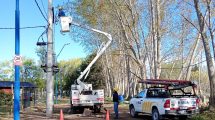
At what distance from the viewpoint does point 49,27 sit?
2653 centimetres

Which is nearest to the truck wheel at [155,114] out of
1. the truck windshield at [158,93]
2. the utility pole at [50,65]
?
the truck windshield at [158,93]

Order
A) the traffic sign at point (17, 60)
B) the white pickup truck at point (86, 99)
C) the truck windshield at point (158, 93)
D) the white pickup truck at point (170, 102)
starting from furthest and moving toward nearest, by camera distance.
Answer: the white pickup truck at point (86, 99) → the truck windshield at point (158, 93) → the white pickup truck at point (170, 102) → the traffic sign at point (17, 60)

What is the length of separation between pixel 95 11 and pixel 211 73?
18166 millimetres

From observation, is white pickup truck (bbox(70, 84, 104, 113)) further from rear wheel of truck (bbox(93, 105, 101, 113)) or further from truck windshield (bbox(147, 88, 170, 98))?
truck windshield (bbox(147, 88, 170, 98))

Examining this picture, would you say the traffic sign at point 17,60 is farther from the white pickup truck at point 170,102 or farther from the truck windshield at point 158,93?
the truck windshield at point 158,93

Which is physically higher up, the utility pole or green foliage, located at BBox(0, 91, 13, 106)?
the utility pole

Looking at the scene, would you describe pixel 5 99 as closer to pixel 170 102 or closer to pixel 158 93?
pixel 158 93

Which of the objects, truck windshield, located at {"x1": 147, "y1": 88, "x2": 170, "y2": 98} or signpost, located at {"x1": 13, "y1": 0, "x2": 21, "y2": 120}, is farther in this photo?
truck windshield, located at {"x1": 147, "y1": 88, "x2": 170, "y2": 98}

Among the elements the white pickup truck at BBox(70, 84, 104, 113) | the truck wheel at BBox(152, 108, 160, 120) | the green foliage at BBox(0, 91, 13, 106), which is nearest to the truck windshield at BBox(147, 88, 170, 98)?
the truck wheel at BBox(152, 108, 160, 120)

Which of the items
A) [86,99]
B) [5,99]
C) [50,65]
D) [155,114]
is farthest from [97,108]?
[5,99]

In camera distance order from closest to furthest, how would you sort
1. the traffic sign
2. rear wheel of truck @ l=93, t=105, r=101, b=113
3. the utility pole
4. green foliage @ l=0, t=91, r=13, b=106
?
the traffic sign → the utility pole → rear wheel of truck @ l=93, t=105, r=101, b=113 → green foliage @ l=0, t=91, r=13, b=106

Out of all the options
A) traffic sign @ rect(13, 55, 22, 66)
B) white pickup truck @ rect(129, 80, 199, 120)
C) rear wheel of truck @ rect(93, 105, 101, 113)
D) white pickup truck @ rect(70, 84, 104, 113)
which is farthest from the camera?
rear wheel of truck @ rect(93, 105, 101, 113)

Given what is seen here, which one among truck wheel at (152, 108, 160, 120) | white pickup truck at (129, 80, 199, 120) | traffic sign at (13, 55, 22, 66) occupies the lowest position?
truck wheel at (152, 108, 160, 120)

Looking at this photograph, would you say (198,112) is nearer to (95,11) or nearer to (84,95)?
(84,95)
